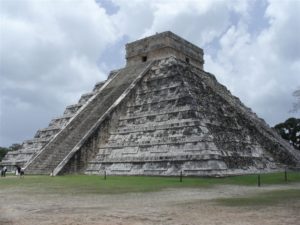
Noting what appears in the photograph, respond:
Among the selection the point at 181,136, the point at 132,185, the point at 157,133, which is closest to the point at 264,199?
the point at 132,185

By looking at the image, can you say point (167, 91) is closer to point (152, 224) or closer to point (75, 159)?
point (75, 159)

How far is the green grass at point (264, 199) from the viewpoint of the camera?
9086mm

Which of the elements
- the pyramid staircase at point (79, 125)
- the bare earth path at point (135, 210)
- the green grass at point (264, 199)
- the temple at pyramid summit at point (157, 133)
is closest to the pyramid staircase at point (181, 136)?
the temple at pyramid summit at point (157, 133)

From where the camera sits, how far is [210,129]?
18.3 metres

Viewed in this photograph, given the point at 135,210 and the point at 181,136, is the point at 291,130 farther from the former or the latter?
the point at 135,210

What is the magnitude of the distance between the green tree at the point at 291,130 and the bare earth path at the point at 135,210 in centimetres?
3179

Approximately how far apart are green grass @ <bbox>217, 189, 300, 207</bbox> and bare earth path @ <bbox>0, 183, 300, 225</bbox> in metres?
0.31

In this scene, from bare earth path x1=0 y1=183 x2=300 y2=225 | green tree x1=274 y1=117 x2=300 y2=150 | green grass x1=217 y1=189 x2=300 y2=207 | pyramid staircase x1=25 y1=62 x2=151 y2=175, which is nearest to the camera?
bare earth path x1=0 y1=183 x2=300 y2=225

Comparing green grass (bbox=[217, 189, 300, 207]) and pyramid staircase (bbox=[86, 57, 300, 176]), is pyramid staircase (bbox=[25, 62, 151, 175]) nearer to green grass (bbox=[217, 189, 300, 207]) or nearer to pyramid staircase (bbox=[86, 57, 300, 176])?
pyramid staircase (bbox=[86, 57, 300, 176])

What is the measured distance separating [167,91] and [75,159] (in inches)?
241

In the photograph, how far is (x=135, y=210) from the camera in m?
8.07

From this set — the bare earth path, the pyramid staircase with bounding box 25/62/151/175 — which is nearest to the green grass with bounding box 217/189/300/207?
the bare earth path

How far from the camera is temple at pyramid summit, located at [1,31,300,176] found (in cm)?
1725

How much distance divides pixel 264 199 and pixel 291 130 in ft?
110
